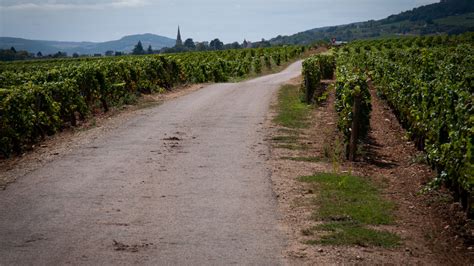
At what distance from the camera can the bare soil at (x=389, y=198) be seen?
692 centimetres

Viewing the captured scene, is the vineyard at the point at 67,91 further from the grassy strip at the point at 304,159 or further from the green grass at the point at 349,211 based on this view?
the green grass at the point at 349,211

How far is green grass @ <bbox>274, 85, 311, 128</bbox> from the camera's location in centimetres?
1783

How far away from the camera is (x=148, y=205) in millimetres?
8883

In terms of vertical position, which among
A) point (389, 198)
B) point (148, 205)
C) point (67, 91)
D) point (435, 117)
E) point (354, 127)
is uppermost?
point (67, 91)

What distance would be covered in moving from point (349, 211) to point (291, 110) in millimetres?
12357

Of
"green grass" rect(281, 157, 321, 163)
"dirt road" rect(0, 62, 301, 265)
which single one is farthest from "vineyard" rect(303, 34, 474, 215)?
"dirt road" rect(0, 62, 301, 265)

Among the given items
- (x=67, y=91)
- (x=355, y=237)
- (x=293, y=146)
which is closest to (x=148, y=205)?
(x=355, y=237)

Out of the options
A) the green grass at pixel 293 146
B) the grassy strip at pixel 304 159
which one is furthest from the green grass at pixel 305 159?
the green grass at pixel 293 146

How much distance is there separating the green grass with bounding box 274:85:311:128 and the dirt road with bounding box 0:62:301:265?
2.82 meters

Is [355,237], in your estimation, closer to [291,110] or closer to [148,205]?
[148,205]

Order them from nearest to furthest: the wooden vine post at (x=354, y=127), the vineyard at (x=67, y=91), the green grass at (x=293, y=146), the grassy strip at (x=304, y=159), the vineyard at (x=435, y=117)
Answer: the vineyard at (x=435, y=117) → the wooden vine post at (x=354, y=127) → the grassy strip at (x=304, y=159) → the vineyard at (x=67, y=91) → the green grass at (x=293, y=146)

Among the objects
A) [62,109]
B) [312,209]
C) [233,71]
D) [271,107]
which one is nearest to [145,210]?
[312,209]

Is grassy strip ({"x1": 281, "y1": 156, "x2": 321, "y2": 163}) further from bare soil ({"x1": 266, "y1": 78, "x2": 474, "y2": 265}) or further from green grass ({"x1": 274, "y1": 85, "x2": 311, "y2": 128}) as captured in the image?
green grass ({"x1": 274, "y1": 85, "x2": 311, "y2": 128})

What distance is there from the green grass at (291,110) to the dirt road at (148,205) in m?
2.82
